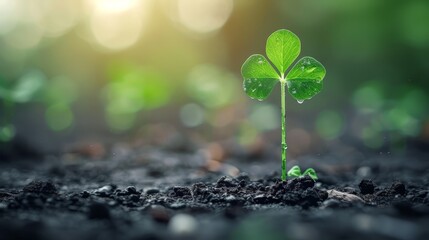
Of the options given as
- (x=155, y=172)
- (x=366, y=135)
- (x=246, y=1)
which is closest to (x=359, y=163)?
(x=366, y=135)

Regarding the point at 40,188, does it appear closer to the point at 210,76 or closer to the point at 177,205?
the point at 177,205

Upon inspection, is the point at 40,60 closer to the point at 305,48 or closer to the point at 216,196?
the point at 305,48

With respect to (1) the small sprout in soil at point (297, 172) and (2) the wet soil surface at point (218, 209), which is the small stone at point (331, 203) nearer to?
(2) the wet soil surface at point (218, 209)

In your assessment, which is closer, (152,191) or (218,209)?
(218,209)

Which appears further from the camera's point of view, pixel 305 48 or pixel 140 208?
pixel 305 48

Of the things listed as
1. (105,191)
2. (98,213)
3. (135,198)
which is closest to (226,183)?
(135,198)

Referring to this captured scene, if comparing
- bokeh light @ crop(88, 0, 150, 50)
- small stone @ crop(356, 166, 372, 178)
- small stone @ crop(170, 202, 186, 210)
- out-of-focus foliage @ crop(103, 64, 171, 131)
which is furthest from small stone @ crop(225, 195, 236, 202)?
bokeh light @ crop(88, 0, 150, 50)

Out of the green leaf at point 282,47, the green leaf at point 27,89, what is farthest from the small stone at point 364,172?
the green leaf at point 27,89
